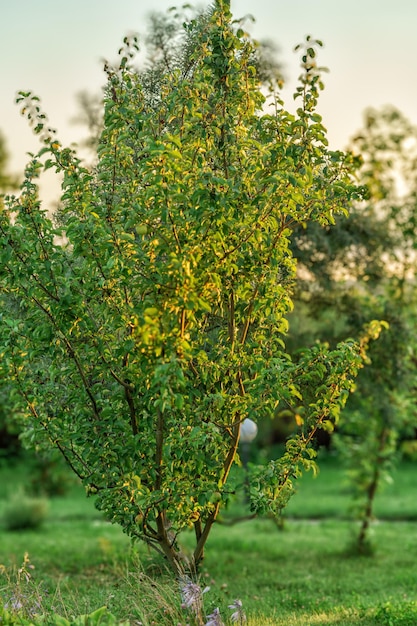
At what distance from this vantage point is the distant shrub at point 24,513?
14.8 meters

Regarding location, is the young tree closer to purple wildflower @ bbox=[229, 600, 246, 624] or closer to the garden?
the garden

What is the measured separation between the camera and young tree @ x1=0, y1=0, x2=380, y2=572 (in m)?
5.46

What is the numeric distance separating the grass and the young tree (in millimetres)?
815

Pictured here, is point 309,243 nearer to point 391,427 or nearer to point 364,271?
point 364,271

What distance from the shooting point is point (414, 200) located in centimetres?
1182

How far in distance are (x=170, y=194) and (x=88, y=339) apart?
4.51 feet

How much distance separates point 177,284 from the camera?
523 centimetres

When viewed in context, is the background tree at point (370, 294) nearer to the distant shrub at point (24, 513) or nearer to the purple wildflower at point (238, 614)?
the purple wildflower at point (238, 614)

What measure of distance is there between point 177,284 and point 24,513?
10.7 m

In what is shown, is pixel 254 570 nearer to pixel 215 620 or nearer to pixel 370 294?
pixel 370 294

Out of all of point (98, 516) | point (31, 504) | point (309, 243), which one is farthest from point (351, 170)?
point (98, 516)

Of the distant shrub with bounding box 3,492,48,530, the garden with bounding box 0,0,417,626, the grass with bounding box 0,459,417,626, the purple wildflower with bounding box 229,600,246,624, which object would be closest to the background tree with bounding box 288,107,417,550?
the grass with bounding box 0,459,417,626

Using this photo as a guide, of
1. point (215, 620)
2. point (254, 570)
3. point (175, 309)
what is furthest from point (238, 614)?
point (254, 570)

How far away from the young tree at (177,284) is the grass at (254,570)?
81cm
